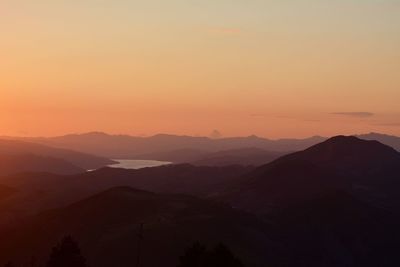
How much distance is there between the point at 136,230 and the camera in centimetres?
12675

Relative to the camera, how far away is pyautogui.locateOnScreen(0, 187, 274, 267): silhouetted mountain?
117 m

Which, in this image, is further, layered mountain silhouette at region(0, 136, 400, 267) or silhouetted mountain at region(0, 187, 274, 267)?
layered mountain silhouette at region(0, 136, 400, 267)

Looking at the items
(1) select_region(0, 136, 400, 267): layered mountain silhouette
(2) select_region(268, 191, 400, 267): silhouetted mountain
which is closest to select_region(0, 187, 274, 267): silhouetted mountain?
(1) select_region(0, 136, 400, 267): layered mountain silhouette

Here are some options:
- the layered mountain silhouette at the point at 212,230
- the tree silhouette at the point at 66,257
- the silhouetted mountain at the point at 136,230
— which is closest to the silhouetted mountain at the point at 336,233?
the layered mountain silhouette at the point at 212,230

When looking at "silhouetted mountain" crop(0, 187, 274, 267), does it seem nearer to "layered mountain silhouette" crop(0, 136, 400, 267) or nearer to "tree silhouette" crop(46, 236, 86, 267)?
"layered mountain silhouette" crop(0, 136, 400, 267)

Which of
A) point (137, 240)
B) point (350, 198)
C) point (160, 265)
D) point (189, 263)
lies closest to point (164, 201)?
point (137, 240)

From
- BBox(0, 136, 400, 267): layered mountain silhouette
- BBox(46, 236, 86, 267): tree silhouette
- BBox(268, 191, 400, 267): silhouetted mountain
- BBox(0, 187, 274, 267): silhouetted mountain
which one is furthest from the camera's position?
BBox(268, 191, 400, 267): silhouetted mountain

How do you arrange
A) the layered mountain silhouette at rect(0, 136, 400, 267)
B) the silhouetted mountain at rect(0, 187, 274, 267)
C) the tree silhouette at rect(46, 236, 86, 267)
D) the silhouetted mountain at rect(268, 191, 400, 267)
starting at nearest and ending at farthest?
A: the tree silhouette at rect(46, 236, 86, 267)
the silhouetted mountain at rect(0, 187, 274, 267)
the layered mountain silhouette at rect(0, 136, 400, 267)
the silhouetted mountain at rect(268, 191, 400, 267)

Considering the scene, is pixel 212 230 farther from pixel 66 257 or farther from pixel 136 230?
pixel 66 257

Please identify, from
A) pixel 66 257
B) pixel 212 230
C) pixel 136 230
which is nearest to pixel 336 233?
pixel 212 230

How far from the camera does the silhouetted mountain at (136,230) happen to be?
11656 centimetres

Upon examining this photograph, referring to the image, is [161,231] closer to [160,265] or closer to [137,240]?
[137,240]

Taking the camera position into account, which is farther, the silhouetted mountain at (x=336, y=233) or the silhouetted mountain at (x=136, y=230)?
the silhouetted mountain at (x=336, y=233)

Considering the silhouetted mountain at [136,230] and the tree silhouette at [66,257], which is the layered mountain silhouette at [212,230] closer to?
the silhouetted mountain at [136,230]
